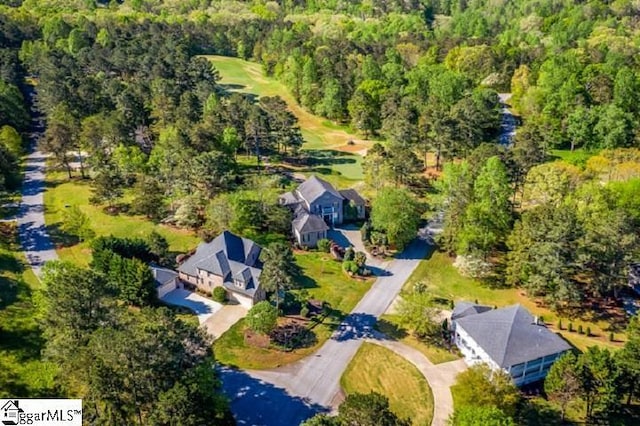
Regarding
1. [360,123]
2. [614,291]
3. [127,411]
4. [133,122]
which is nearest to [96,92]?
[133,122]

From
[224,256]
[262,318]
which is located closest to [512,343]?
[262,318]

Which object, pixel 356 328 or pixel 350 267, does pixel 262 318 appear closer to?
pixel 356 328

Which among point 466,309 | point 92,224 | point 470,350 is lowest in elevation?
point 470,350

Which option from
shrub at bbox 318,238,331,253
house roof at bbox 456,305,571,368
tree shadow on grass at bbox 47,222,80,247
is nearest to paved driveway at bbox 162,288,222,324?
shrub at bbox 318,238,331,253

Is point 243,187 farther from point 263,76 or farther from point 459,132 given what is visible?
point 263,76

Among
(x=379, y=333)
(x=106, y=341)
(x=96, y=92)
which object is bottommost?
(x=379, y=333)

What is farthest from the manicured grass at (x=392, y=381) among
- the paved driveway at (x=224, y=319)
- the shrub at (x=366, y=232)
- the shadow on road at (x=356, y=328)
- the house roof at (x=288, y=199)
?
the house roof at (x=288, y=199)
